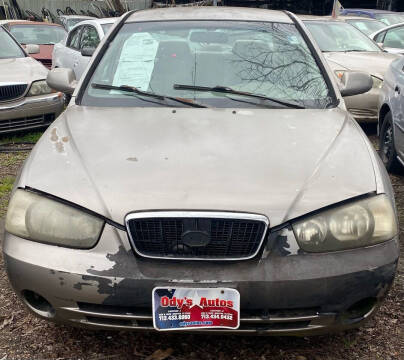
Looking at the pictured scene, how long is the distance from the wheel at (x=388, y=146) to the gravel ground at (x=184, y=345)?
265 centimetres

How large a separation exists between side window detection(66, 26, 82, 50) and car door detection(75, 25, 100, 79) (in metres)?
0.15

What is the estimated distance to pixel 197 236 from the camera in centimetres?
206

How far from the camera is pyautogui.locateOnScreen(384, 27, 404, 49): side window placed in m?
9.42

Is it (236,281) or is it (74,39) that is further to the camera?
(74,39)

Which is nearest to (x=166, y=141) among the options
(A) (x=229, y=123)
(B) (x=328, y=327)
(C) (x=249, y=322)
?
(A) (x=229, y=123)

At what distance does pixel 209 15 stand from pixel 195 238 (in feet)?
6.69

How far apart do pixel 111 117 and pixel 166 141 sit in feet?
1.50

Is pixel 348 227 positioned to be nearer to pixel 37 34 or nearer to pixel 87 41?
pixel 87 41

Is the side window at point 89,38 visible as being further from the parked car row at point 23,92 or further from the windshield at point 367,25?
the windshield at point 367,25

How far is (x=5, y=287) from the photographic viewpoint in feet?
10.1

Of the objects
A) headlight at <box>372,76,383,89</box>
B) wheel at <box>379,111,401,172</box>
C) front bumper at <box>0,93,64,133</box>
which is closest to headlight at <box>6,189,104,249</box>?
Answer: wheel at <box>379,111,401,172</box>

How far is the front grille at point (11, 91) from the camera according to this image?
6191mm

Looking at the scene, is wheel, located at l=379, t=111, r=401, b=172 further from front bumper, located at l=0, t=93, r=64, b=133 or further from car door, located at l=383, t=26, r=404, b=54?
car door, located at l=383, t=26, r=404, b=54

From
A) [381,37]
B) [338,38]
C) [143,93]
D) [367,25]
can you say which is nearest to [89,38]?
[338,38]
